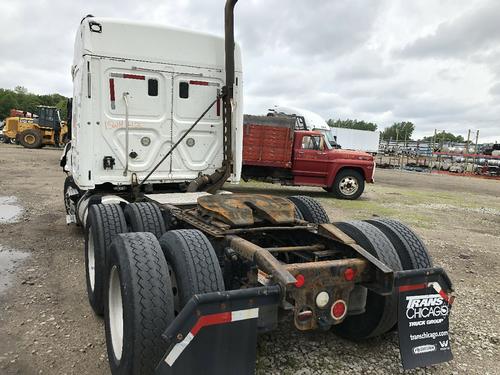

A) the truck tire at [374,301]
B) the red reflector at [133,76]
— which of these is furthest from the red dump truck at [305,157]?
the truck tire at [374,301]

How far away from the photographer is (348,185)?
13.3 metres

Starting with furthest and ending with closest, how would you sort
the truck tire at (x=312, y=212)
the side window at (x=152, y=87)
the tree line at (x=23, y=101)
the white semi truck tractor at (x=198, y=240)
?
the tree line at (x=23, y=101) < the side window at (x=152, y=87) < the truck tire at (x=312, y=212) < the white semi truck tractor at (x=198, y=240)

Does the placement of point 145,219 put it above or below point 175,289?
above

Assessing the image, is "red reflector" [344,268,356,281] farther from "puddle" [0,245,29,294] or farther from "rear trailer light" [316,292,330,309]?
"puddle" [0,245,29,294]

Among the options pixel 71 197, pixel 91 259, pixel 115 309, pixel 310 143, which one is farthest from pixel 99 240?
pixel 310 143

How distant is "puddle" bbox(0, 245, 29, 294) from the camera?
460 centimetres

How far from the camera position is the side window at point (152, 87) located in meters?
5.86

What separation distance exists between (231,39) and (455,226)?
6261 mm

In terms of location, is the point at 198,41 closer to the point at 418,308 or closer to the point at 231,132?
the point at 231,132

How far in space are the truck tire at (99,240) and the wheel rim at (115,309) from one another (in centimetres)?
65

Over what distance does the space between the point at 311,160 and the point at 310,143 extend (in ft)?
1.77

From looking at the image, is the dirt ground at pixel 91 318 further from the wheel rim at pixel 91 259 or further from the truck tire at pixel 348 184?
the truck tire at pixel 348 184

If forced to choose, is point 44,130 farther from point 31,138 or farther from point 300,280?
point 300,280

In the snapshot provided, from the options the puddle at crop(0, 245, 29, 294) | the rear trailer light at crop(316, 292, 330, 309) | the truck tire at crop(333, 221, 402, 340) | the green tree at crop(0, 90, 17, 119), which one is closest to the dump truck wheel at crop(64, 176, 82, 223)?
the puddle at crop(0, 245, 29, 294)
